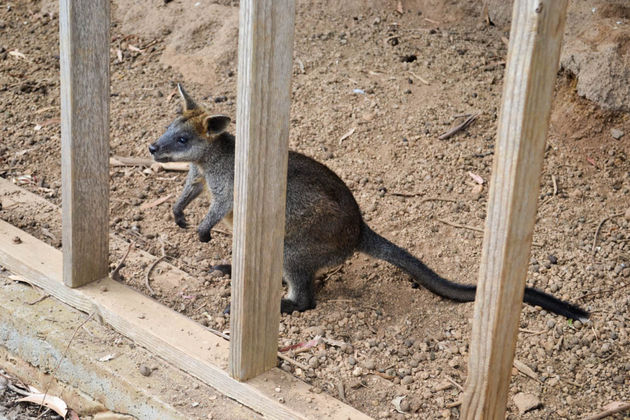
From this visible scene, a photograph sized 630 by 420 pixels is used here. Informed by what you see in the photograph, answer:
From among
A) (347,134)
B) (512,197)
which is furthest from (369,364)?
(347,134)

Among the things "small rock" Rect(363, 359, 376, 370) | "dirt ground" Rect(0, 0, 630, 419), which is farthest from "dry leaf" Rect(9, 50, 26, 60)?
"small rock" Rect(363, 359, 376, 370)

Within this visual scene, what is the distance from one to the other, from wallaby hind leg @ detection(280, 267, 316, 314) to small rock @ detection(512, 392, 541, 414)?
1185 mm

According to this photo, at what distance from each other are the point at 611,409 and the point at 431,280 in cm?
108

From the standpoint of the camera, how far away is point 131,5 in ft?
22.9

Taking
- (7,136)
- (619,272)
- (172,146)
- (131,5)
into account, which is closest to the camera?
(619,272)

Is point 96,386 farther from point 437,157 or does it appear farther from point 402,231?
point 437,157

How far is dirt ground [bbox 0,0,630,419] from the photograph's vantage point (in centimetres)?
345

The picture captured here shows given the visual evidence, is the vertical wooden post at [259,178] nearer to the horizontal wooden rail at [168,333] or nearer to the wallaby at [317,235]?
the horizontal wooden rail at [168,333]

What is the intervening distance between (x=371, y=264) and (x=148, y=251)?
1.21 meters

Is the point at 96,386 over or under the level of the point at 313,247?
under

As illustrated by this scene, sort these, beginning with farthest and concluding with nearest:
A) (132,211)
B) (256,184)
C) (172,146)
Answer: (132,211), (172,146), (256,184)

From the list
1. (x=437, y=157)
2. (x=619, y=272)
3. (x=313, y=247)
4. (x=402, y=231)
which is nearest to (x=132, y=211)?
(x=313, y=247)

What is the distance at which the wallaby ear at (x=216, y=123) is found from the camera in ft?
13.8

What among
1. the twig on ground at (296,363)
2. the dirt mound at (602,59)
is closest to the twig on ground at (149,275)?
the twig on ground at (296,363)
